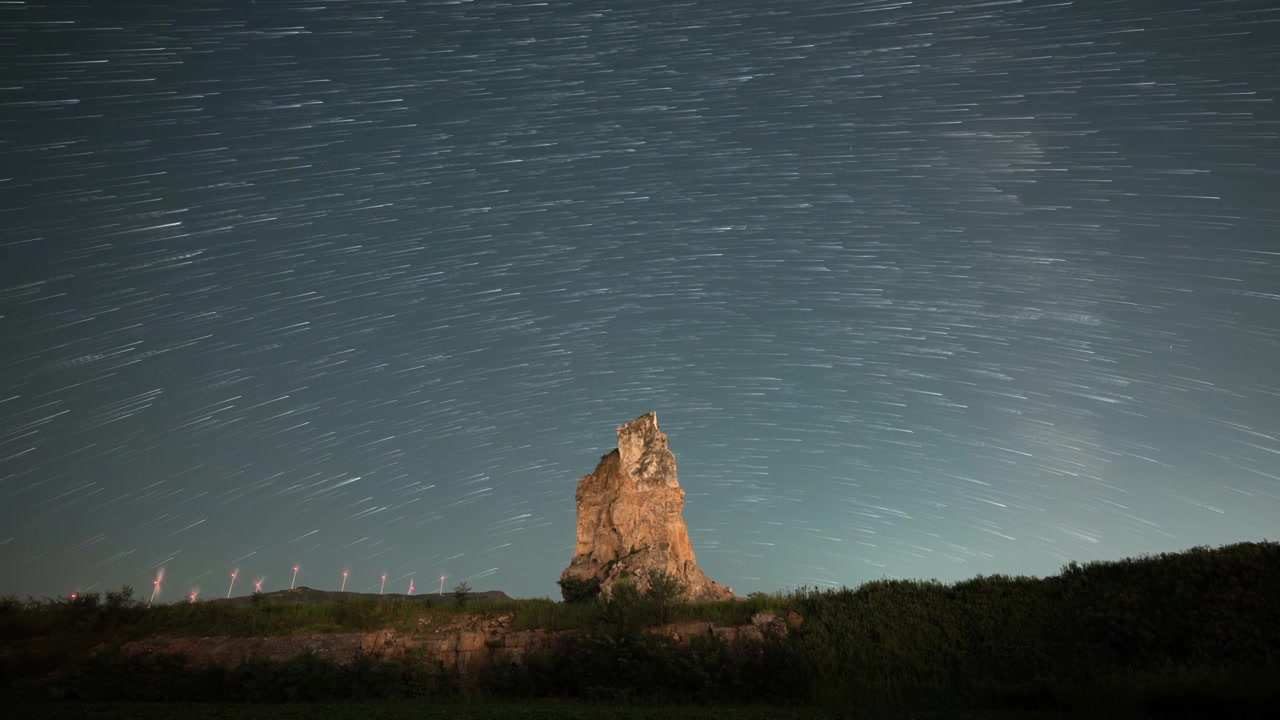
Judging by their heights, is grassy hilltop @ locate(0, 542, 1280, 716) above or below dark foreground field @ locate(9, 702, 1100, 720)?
above

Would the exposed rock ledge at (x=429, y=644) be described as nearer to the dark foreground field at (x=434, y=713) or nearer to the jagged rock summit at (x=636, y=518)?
the dark foreground field at (x=434, y=713)

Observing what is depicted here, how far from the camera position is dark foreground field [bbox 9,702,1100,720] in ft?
43.3

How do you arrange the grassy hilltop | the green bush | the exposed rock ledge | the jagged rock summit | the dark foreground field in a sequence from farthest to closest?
the jagged rock summit < the green bush < the exposed rock ledge < the grassy hilltop < the dark foreground field

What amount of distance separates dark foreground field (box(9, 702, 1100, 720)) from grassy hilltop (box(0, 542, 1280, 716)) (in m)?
3.35

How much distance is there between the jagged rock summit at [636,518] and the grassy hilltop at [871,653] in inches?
762

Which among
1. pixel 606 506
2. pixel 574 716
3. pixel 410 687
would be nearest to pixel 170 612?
pixel 410 687

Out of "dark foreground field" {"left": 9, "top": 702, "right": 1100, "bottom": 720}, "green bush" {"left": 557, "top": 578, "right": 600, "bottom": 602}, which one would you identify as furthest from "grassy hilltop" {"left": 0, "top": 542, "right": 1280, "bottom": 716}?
"green bush" {"left": 557, "top": 578, "right": 600, "bottom": 602}

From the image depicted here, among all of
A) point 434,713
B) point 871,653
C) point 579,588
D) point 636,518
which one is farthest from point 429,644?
point 636,518

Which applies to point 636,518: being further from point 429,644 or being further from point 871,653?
point 871,653

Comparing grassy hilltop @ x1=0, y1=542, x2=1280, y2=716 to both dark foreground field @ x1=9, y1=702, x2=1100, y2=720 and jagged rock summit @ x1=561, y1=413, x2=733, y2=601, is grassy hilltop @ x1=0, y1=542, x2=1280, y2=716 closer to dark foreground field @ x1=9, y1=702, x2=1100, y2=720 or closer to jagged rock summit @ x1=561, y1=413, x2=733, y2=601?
dark foreground field @ x1=9, y1=702, x2=1100, y2=720

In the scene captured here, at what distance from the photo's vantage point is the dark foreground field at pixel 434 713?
1321 centimetres

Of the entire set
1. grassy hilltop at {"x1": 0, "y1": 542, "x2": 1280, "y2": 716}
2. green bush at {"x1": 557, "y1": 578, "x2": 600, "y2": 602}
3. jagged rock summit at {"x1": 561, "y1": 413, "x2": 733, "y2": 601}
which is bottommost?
grassy hilltop at {"x1": 0, "y1": 542, "x2": 1280, "y2": 716}

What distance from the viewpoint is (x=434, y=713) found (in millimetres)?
14531

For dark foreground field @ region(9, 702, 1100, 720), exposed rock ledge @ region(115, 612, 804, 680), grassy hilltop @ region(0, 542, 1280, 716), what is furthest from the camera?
exposed rock ledge @ region(115, 612, 804, 680)
